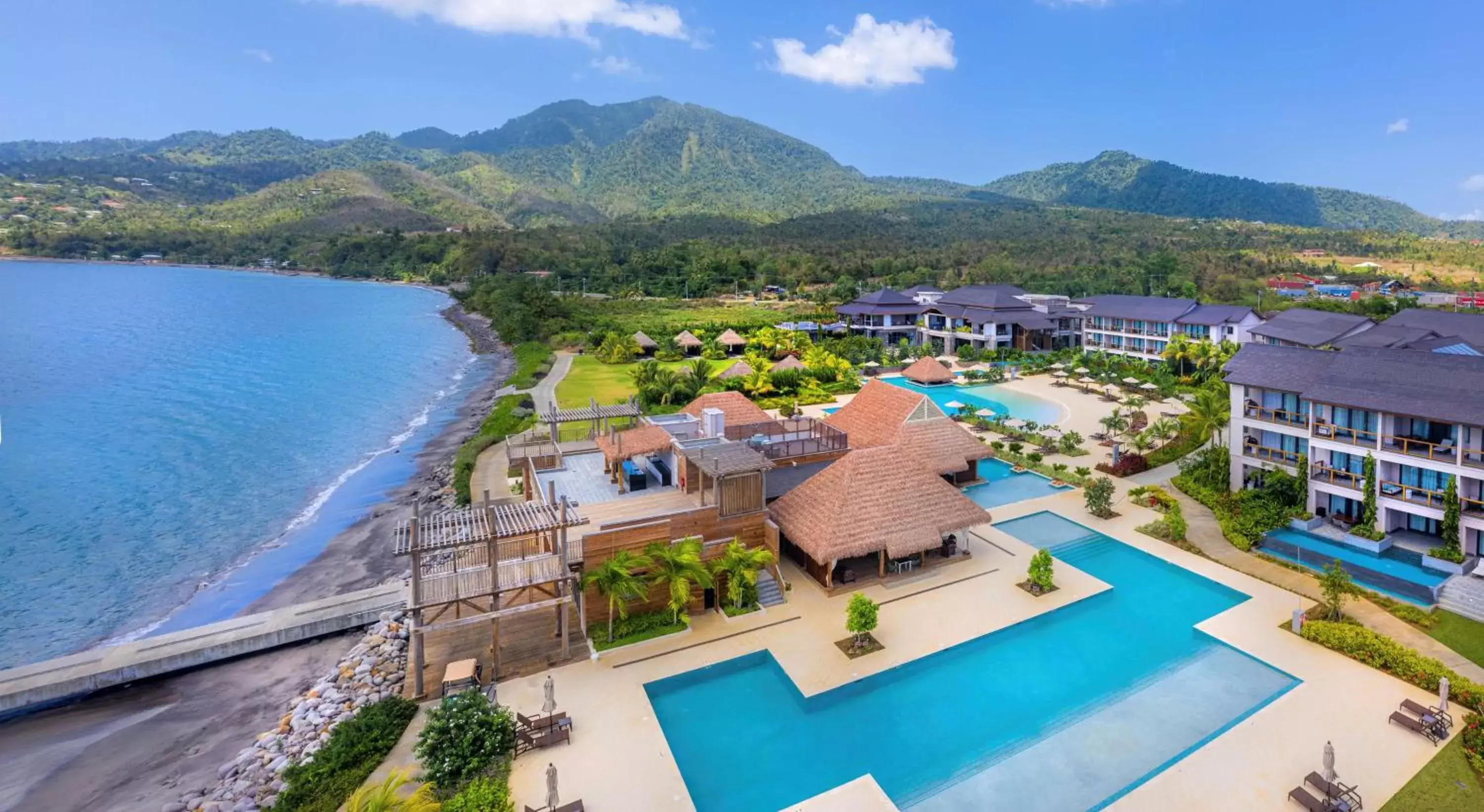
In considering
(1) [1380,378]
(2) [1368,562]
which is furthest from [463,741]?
(1) [1380,378]

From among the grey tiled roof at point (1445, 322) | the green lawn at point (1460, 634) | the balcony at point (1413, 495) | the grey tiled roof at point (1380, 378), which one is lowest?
the green lawn at point (1460, 634)

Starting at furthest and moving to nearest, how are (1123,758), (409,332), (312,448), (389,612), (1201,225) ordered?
(1201,225) < (409,332) < (312,448) < (389,612) < (1123,758)

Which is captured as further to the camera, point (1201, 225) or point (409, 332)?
point (1201, 225)

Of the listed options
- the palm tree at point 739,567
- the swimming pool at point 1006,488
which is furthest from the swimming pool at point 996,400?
the palm tree at point 739,567

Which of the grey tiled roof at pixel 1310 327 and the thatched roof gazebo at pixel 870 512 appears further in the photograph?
the grey tiled roof at pixel 1310 327

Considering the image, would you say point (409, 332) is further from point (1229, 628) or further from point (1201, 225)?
point (1201, 225)

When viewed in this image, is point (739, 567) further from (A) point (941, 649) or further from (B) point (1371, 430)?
(B) point (1371, 430)

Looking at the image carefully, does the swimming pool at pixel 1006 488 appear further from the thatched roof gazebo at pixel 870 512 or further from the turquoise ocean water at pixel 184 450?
the turquoise ocean water at pixel 184 450

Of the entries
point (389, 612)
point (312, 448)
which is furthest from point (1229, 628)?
point (312, 448)
